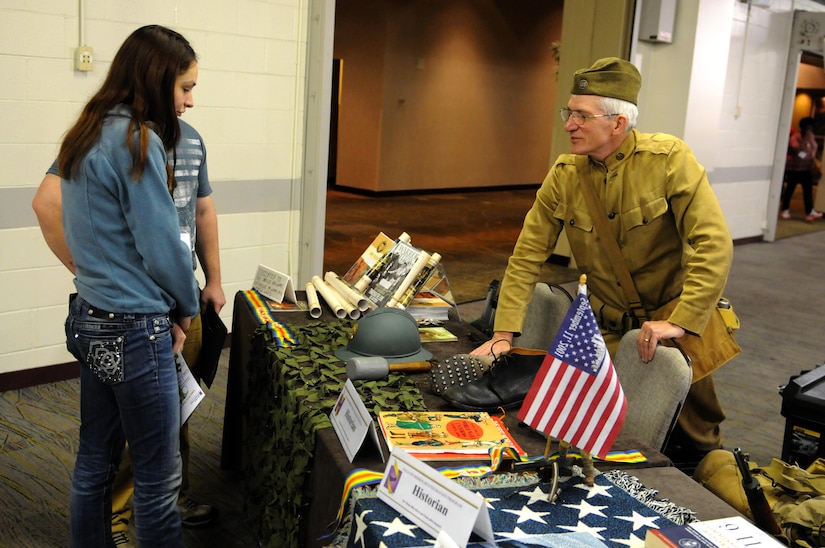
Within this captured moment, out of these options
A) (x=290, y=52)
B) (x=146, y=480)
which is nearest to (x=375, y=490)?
(x=146, y=480)

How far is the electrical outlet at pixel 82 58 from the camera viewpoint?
394 centimetres

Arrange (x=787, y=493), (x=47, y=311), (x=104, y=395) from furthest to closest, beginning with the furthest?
(x=47, y=311) → (x=104, y=395) → (x=787, y=493)

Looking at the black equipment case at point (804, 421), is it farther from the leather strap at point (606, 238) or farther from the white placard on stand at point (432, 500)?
the white placard on stand at point (432, 500)

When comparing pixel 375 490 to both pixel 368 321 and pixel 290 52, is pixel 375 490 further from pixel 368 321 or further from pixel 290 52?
pixel 290 52

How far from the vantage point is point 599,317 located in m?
2.90

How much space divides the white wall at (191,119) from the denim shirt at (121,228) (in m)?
2.16

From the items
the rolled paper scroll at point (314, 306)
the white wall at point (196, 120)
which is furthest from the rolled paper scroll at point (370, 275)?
the white wall at point (196, 120)

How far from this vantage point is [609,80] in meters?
2.52

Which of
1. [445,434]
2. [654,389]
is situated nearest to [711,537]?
[445,434]

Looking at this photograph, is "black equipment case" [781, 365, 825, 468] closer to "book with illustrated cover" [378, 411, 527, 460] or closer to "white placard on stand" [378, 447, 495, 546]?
"book with illustrated cover" [378, 411, 527, 460]

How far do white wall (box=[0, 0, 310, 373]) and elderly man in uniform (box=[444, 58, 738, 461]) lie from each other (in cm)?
235

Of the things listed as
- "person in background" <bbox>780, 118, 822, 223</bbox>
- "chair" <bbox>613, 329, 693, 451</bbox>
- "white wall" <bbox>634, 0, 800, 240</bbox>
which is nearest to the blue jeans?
"chair" <bbox>613, 329, 693, 451</bbox>

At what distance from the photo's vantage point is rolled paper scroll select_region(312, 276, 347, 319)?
2.94 metres

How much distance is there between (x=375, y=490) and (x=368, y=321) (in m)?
0.86
